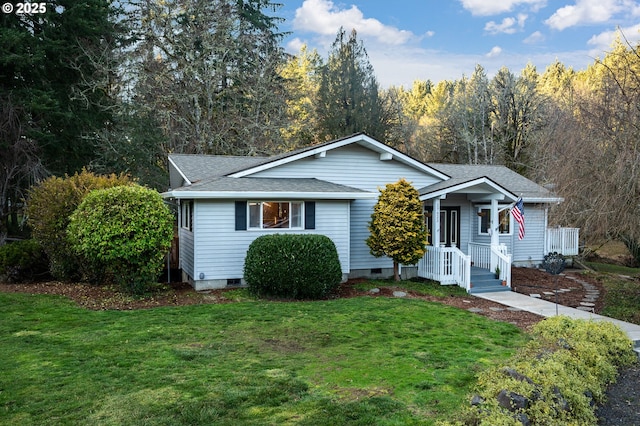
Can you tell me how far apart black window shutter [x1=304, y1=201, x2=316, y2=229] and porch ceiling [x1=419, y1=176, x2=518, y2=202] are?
3.39 metres

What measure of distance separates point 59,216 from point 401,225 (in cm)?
887

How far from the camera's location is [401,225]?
41.1 feet

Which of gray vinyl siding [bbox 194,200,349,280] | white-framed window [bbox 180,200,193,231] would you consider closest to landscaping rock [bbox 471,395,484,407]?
gray vinyl siding [bbox 194,200,349,280]

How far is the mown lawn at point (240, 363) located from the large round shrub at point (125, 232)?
1.43 meters

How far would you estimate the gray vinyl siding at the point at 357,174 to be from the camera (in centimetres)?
1384

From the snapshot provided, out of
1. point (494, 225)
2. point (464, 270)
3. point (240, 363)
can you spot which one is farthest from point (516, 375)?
point (494, 225)

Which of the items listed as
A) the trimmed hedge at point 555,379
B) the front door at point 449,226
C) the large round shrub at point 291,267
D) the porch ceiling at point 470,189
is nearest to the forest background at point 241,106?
the porch ceiling at point 470,189

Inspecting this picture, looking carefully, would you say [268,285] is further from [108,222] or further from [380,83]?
[380,83]

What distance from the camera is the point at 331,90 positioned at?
104 ft

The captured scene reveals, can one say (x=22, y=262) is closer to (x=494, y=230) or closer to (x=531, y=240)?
(x=494, y=230)

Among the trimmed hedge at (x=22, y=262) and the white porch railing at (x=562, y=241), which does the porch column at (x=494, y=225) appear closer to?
the white porch railing at (x=562, y=241)

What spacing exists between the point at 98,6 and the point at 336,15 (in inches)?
680

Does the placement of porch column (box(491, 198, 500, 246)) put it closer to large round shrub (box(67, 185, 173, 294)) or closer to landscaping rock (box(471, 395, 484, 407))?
large round shrub (box(67, 185, 173, 294))

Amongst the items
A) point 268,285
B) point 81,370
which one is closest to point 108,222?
point 268,285
